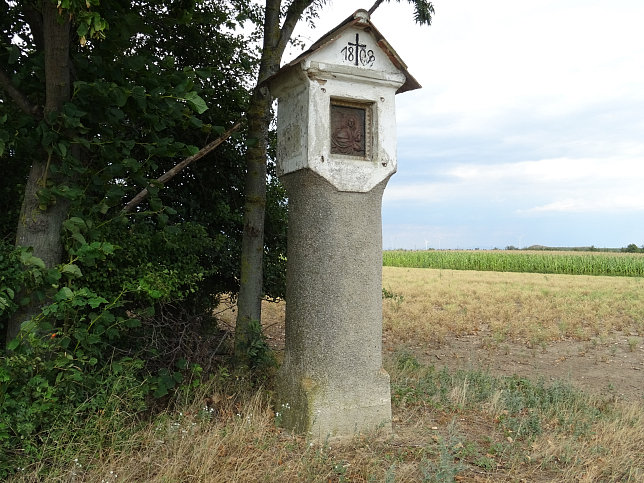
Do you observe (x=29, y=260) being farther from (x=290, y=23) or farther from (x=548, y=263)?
(x=548, y=263)

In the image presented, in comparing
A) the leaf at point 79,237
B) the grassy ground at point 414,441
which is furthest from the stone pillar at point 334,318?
the leaf at point 79,237

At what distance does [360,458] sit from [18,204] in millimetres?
3711

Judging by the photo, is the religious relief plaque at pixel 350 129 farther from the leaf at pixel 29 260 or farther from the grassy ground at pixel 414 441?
the leaf at pixel 29 260

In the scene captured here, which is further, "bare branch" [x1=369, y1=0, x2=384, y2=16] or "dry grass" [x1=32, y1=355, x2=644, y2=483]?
"bare branch" [x1=369, y1=0, x2=384, y2=16]

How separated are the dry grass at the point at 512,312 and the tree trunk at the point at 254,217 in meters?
4.66

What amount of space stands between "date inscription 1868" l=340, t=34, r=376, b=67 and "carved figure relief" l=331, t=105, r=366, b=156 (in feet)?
1.30

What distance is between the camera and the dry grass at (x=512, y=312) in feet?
37.8

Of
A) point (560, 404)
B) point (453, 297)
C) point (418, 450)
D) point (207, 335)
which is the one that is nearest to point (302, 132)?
point (207, 335)

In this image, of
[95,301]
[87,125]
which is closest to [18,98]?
[87,125]

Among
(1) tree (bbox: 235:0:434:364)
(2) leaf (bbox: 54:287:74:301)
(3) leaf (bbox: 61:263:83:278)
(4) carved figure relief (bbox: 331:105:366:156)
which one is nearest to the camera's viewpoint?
(2) leaf (bbox: 54:287:74:301)

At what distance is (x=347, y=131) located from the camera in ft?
15.6

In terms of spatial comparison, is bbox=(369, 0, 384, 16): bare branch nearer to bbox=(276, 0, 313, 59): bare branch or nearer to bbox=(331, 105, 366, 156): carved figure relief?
bbox=(276, 0, 313, 59): bare branch

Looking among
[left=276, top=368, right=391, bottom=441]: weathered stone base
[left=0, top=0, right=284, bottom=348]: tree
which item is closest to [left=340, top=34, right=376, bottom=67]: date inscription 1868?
[left=0, top=0, right=284, bottom=348]: tree

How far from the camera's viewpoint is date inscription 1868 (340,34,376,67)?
4.73 m
